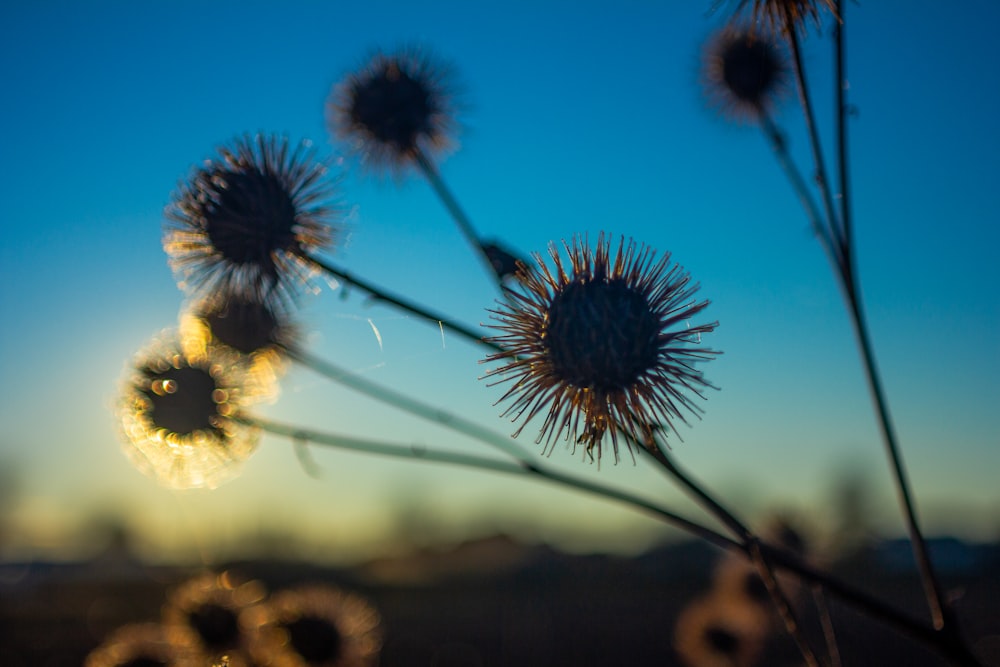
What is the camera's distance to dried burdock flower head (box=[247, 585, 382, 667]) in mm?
3619

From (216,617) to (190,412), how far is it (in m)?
1.16

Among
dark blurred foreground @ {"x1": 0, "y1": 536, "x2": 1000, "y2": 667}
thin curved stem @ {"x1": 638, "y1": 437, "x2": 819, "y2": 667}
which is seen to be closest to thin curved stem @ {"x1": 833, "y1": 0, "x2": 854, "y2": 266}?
thin curved stem @ {"x1": 638, "y1": 437, "x2": 819, "y2": 667}

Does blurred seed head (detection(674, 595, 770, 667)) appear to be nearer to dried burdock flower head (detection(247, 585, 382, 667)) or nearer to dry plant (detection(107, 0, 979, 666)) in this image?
dry plant (detection(107, 0, 979, 666))

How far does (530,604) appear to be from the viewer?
27.0m

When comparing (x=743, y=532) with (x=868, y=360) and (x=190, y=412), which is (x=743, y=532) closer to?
(x=868, y=360)

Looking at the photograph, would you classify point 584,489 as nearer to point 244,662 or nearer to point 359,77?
point 244,662

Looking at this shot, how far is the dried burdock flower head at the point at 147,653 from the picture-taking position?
12.0 feet

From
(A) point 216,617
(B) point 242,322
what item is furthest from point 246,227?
(A) point 216,617

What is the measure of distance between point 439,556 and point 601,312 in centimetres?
4505

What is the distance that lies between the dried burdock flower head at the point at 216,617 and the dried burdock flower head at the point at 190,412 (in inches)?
30.7

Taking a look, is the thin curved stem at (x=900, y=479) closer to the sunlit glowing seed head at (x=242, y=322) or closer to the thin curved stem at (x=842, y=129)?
the thin curved stem at (x=842, y=129)

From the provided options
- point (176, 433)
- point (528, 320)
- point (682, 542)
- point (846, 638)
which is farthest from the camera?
point (682, 542)

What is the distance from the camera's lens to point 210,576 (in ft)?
13.6

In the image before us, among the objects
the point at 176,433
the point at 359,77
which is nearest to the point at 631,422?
the point at 176,433
